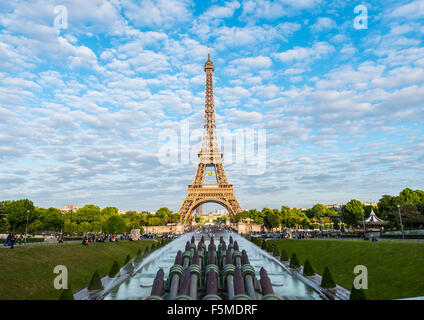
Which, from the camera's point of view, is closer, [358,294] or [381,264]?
[358,294]

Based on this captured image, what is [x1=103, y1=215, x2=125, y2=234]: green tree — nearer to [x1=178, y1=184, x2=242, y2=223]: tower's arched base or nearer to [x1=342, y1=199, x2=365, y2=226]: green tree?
[x1=178, y1=184, x2=242, y2=223]: tower's arched base

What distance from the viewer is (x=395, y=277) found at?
19422mm

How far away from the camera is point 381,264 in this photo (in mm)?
22406

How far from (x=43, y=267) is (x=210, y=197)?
7237 centimetres

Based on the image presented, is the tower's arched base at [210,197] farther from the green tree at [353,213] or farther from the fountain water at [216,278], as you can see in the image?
the fountain water at [216,278]

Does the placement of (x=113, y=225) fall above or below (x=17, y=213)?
below

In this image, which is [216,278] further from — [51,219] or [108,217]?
[51,219]

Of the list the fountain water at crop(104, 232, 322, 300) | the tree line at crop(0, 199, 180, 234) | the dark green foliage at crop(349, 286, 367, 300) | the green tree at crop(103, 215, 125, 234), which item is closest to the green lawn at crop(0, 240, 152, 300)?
the fountain water at crop(104, 232, 322, 300)

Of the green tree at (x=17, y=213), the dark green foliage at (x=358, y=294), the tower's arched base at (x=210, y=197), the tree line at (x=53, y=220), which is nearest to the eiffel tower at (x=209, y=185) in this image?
the tower's arched base at (x=210, y=197)

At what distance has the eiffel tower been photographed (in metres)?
93.2

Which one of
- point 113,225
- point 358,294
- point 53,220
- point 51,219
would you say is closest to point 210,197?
point 113,225
